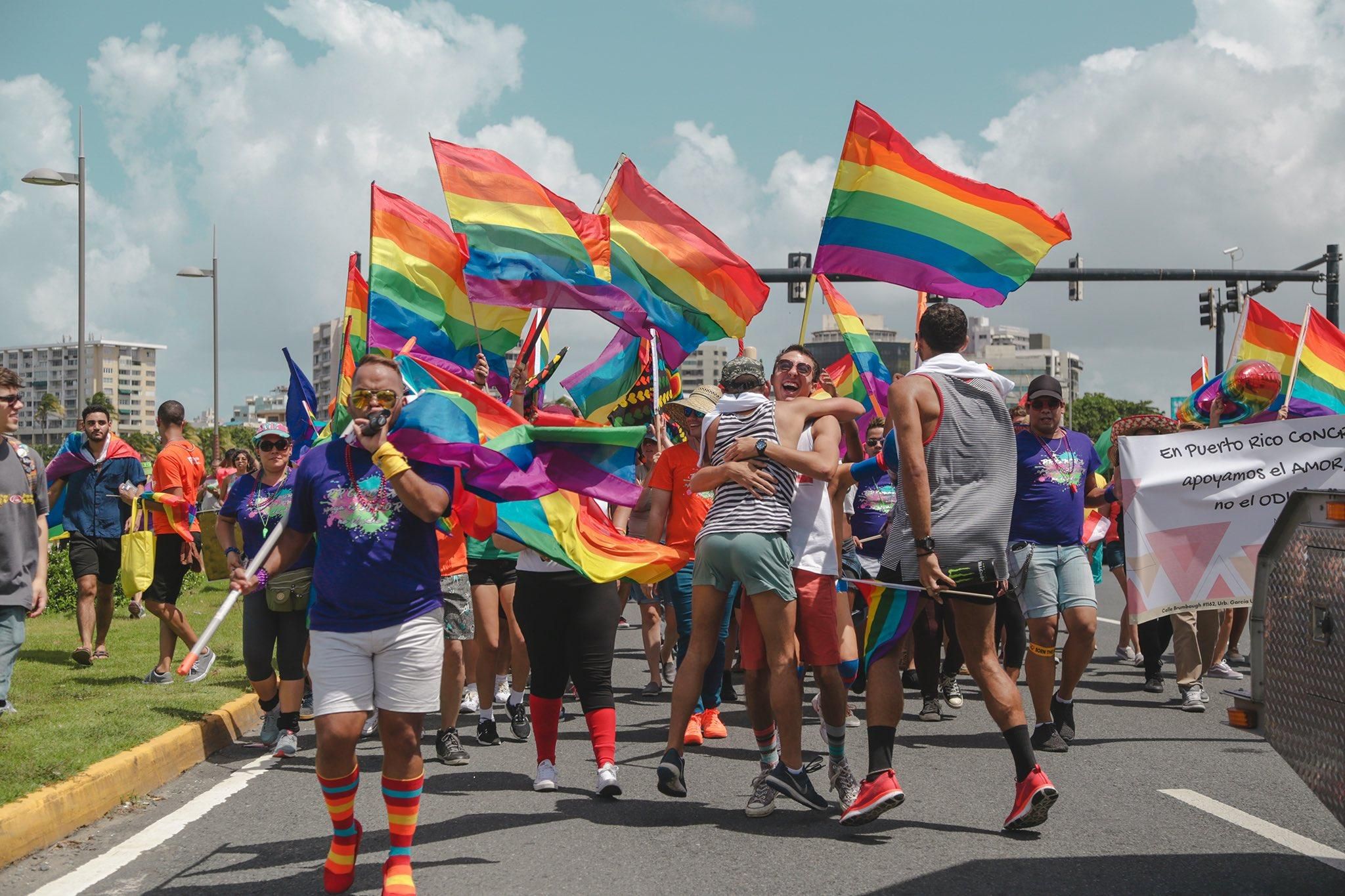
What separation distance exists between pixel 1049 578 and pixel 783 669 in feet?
8.44

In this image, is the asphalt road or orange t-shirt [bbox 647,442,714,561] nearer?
the asphalt road

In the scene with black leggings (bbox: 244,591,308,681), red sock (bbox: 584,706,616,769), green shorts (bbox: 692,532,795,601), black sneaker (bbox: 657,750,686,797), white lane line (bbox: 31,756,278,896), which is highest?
green shorts (bbox: 692,532,795,601)

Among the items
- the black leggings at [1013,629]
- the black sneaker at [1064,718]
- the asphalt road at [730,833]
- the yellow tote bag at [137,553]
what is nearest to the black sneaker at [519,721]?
the asphalt road at [730,833]

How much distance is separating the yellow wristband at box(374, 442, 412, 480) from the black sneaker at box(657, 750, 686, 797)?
2.09 m

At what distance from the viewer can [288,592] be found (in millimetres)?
7711

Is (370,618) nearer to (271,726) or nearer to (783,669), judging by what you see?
(783,669)

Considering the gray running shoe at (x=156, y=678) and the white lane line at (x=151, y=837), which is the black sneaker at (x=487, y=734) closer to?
the white lane line at (x=151, y=837)

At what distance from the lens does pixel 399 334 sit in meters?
8.52

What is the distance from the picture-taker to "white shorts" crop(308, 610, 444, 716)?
4.59 meters

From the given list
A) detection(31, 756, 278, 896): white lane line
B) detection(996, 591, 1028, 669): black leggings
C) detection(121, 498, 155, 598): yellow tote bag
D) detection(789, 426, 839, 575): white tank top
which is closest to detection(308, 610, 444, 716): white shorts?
detection(31, 756, 278, 896): white lane line

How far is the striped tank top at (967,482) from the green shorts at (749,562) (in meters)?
0.46

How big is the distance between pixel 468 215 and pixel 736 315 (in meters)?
2.37

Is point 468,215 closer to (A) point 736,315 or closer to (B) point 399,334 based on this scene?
(B) point 399,334

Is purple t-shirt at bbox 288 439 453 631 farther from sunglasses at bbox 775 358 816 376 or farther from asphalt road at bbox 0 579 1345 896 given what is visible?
sunglasses at bbox 775 358 816 376
